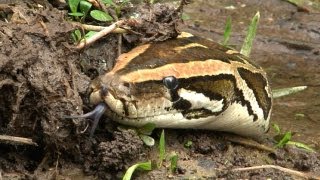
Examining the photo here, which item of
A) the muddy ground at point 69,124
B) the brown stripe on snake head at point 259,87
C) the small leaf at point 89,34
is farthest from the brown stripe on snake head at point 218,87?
the small leaf at point 89,34

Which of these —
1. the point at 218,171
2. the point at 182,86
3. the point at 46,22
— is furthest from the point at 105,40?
the point at 218,171

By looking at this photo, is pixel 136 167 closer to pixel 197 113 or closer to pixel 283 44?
pixel 197 113

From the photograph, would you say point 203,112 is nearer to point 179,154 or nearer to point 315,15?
point 179,154

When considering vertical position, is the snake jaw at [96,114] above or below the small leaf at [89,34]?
below

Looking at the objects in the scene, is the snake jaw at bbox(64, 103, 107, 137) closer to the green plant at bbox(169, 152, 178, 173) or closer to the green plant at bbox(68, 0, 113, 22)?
the green plant at bbox(169, 152, 178, 173)

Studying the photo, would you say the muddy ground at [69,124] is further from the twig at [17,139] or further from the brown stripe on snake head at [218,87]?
Answer: the brown stripe on snake head at [218,87]
